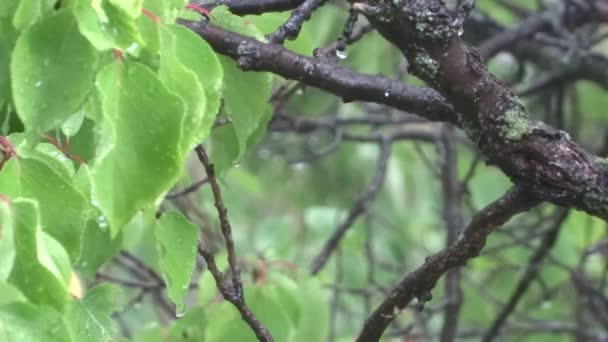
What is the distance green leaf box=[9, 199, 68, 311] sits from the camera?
36.7 inches

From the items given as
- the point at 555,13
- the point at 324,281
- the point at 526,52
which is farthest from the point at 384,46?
the point at 324,281

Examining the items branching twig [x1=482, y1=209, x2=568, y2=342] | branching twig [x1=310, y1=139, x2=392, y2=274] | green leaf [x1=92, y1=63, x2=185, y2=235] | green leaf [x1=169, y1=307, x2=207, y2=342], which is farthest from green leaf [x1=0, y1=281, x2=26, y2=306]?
branching twig [x1=482, y1=209, x2=568, y2=342]

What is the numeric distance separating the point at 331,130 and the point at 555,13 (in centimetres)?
76

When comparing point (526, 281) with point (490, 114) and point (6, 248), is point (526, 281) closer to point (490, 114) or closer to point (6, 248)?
point (490, 114)

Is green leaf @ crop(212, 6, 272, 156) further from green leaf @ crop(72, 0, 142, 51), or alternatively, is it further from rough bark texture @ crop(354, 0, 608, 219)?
green leaf @ crop(72, 0, 142, 51)

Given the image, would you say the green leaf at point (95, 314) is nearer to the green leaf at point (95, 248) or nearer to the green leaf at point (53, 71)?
the green leaf at point (95, 248)

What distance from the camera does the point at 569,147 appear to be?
4.12 ft

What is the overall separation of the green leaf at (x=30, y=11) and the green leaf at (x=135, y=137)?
11 cm

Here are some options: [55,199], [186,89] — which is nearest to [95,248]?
[55,199]

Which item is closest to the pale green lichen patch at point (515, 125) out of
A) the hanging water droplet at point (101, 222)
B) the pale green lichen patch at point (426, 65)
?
the pale green lichen patch at point (426, 65)

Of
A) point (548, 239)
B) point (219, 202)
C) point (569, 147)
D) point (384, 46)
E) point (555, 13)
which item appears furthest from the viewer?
point (384, 46)

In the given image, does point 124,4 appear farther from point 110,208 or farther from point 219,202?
point 219,202

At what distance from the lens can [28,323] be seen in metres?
0.98

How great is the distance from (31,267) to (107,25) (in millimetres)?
236
